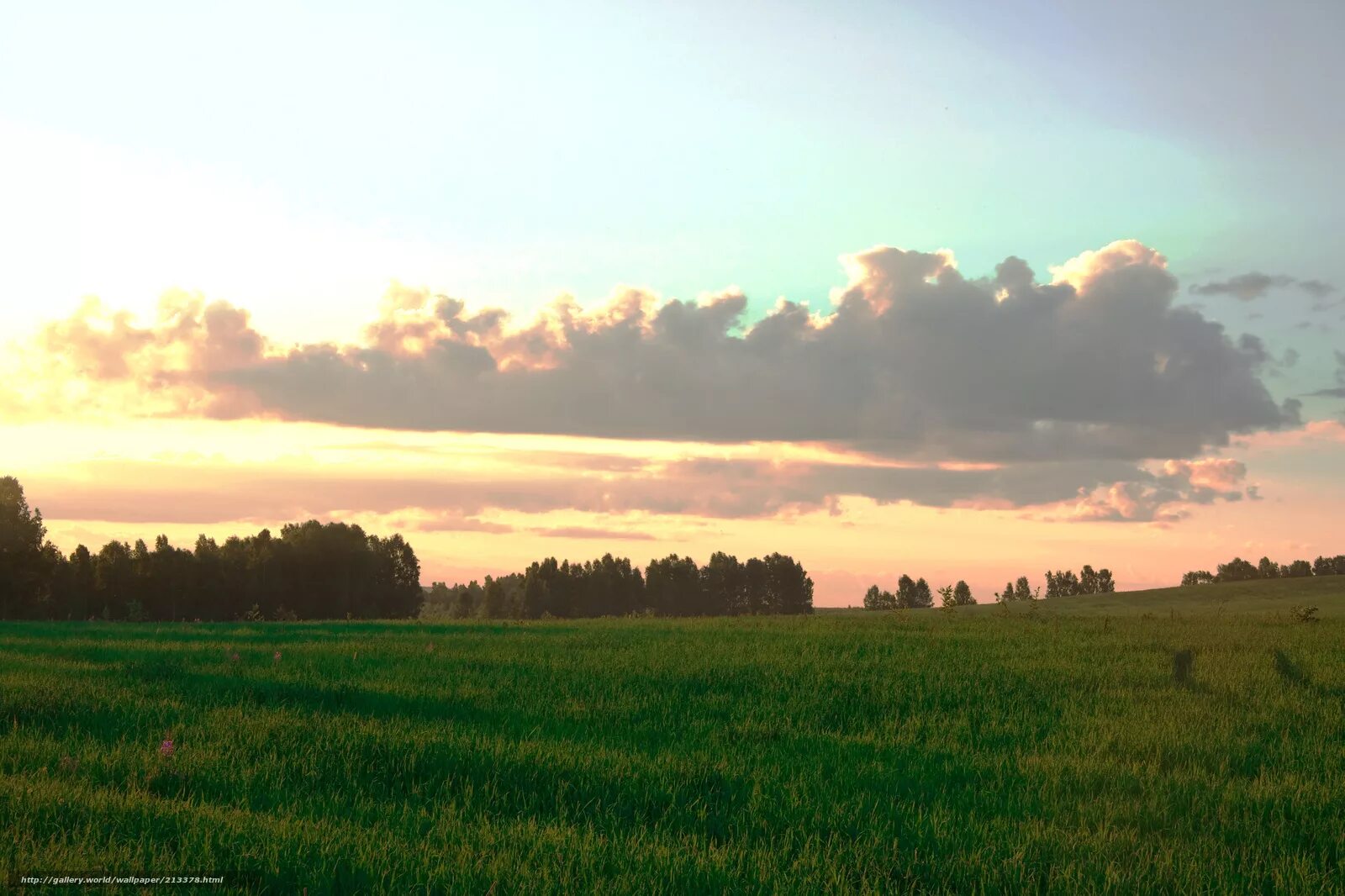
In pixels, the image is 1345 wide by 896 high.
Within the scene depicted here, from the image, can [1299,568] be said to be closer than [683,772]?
No

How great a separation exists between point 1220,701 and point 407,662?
13.8 metres

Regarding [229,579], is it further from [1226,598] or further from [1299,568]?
[1299,568]

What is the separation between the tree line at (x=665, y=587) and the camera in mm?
113750

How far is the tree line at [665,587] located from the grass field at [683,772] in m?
96.5

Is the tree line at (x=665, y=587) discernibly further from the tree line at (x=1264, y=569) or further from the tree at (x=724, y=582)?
the tree line at (x=1264, y=569)

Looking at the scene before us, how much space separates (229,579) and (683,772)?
283 ft

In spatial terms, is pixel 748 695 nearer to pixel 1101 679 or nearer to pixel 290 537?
pixel 1101 679

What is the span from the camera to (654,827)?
23.5ft

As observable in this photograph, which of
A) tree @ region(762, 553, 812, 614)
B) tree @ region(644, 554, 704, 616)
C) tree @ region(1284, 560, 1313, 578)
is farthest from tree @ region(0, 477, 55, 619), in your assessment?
tree @ region(1284, 560, 1313, 578)

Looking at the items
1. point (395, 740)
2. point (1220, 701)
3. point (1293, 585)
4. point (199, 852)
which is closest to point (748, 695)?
point (395, 740)

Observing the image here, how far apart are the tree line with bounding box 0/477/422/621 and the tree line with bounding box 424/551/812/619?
25.7 m

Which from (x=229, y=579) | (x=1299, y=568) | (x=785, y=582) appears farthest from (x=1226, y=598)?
(x=229, y=579)

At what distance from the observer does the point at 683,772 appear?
338 inches

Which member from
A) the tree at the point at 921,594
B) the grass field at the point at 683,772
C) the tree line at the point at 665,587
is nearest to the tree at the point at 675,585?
the tree line at the point at 665,587
